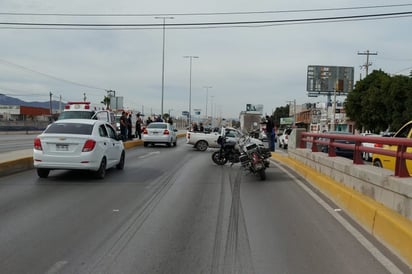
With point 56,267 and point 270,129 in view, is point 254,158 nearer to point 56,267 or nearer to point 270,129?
point 56,267

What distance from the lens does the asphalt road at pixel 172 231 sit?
18.5ft

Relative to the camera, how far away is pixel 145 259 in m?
5.83

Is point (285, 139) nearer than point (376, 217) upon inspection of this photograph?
No

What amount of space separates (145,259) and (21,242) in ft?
6.21

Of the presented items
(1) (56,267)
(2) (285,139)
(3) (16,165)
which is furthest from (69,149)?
(2) (285,139)

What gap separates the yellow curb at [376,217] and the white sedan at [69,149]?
236 inches

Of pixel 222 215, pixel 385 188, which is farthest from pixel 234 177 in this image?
pixel 385 188

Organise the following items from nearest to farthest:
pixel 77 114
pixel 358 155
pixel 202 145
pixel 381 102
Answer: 1. pixel 358 155
2. pixel 77 114
3. pixel 202 145
4. pixel 381 102

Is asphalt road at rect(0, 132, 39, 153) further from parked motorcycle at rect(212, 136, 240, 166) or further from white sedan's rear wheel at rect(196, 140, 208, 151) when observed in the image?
parked motorcycle at rect(212, 136, 240, 166)

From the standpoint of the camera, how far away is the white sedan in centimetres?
1241

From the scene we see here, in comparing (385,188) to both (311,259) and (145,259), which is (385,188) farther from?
(145,259)

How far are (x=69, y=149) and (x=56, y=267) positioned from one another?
7.38 metres

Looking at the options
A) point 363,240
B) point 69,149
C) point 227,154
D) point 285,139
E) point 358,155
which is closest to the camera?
point 363,240

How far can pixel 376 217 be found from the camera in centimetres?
705
